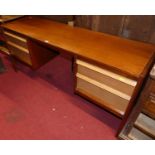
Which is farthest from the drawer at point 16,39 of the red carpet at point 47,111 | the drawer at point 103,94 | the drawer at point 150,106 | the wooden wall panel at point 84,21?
the drawer at point 150,106

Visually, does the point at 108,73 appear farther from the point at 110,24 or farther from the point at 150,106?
the point at 110,24

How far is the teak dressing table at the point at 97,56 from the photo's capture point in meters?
1.07

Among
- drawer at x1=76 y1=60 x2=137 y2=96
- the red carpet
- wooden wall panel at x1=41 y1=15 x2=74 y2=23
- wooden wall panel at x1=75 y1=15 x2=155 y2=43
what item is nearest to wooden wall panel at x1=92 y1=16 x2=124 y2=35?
wooden wall panel at x1=75 y1=15 x2=155 y2=43

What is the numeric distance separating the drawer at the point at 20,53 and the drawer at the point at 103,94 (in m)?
0.73

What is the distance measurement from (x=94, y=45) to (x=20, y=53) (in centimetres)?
98

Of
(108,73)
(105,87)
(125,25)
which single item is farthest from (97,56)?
(125,25)

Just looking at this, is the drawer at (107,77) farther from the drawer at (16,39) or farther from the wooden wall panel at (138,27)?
the drawer at (16,39)

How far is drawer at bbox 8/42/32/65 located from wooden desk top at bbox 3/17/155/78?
0.24 m

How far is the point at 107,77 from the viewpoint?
116 cm
